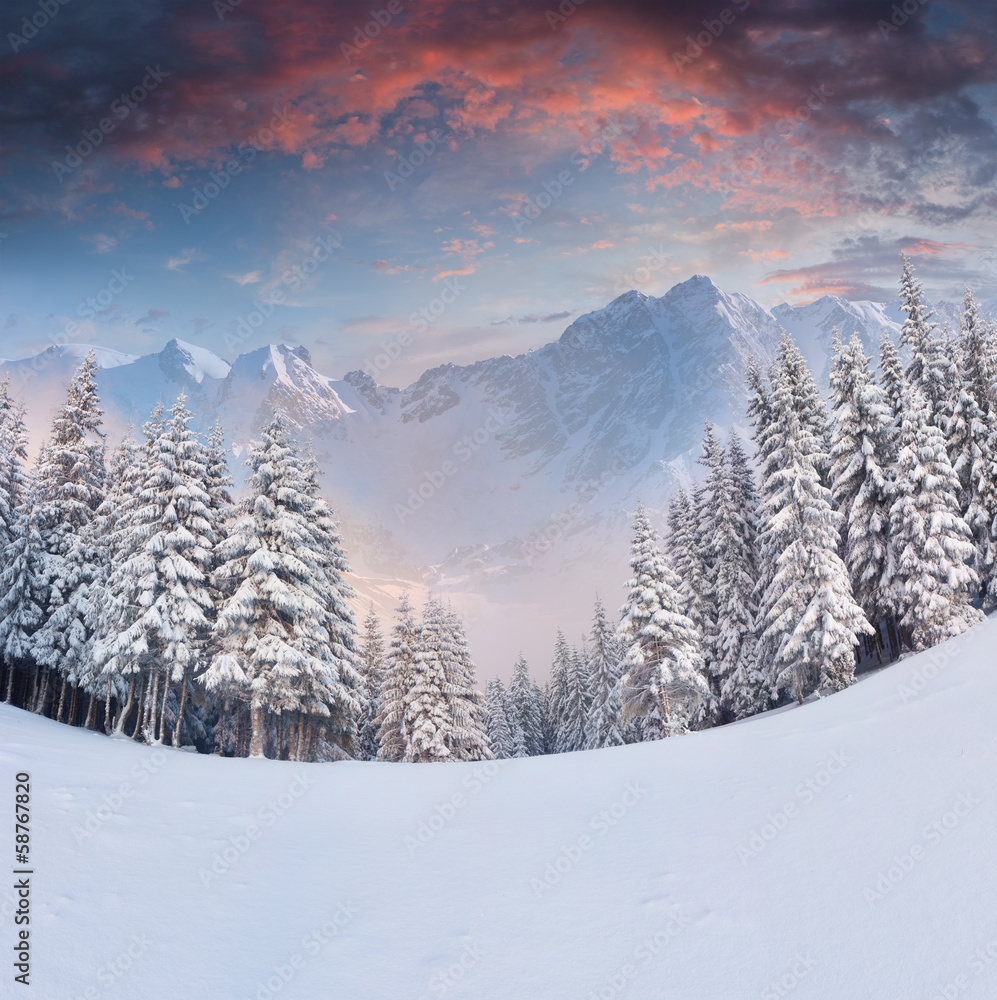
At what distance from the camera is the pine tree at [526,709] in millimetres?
65625

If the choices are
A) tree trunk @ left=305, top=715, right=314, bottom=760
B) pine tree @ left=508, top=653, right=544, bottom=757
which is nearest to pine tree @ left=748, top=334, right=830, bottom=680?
tree trunk @ left=305, top=715, right=314, bottom=760

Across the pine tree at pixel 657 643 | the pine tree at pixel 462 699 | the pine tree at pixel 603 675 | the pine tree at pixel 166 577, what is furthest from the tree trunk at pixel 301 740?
the pine tree at pixel 603 675

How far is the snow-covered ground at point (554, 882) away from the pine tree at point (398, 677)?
75.3 ft

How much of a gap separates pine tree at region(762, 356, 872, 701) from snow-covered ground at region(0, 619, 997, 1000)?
45.6ft

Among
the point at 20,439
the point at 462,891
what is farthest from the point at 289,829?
the point at 20,439

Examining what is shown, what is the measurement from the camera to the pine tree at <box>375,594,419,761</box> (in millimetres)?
34656

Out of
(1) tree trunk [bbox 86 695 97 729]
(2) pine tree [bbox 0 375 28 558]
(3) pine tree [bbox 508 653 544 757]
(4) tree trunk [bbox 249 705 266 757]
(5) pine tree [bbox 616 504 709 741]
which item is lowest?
(3) pine tree [bbox 508 653 544 757]

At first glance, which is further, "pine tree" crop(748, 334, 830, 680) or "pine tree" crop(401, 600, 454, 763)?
"pine tree" crop(401, 600, 454, 763)

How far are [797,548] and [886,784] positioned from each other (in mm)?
19557

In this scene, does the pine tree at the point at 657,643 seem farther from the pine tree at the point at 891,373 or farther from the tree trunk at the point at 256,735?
the tree trunk at the point at 256,735

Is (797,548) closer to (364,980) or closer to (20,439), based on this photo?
(364,980)

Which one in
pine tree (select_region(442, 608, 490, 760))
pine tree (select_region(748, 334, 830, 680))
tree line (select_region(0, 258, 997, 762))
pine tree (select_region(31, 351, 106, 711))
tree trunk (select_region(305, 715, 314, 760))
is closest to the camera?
tree line (select_region(0, 258, 997, 762))

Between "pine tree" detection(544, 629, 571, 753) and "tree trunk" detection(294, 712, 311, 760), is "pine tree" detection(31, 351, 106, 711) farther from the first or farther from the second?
"pine tree" detection(544, 629, 571, 753)

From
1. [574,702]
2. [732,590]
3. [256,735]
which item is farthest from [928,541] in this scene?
[574,702]
